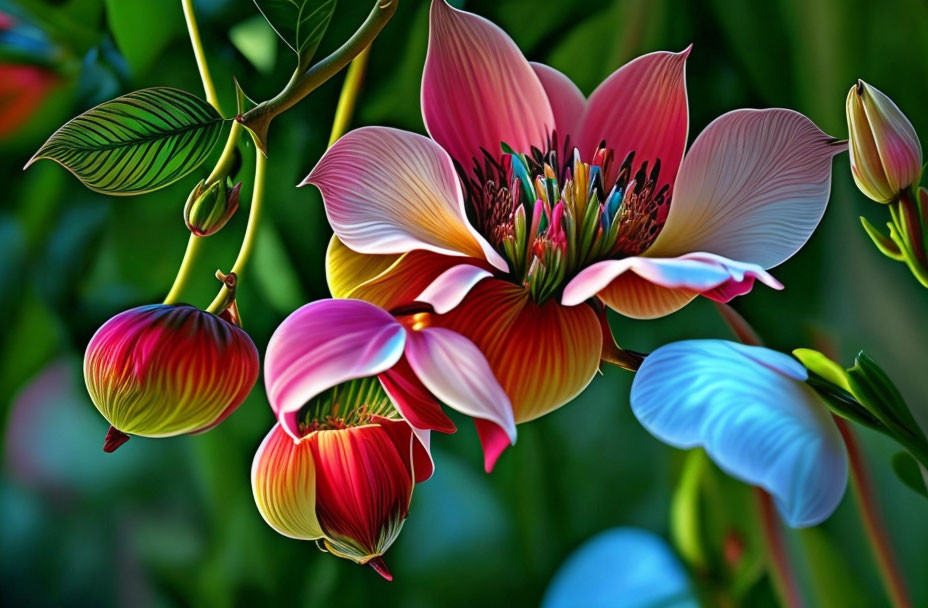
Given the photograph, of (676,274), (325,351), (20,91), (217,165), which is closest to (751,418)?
(676,274)

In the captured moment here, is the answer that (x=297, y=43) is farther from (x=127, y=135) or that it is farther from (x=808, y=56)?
(x=808, y=56)

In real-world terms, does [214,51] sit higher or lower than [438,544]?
higher

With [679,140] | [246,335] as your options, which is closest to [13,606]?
[246,335]

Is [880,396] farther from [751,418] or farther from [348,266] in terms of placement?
[348,266]

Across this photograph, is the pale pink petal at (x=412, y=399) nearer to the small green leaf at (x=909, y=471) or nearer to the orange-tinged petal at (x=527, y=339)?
the orange-tinged petal at (x=527, y=339)

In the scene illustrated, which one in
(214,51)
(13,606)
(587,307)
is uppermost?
(214,51)

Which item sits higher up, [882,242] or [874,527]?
[882,242]
